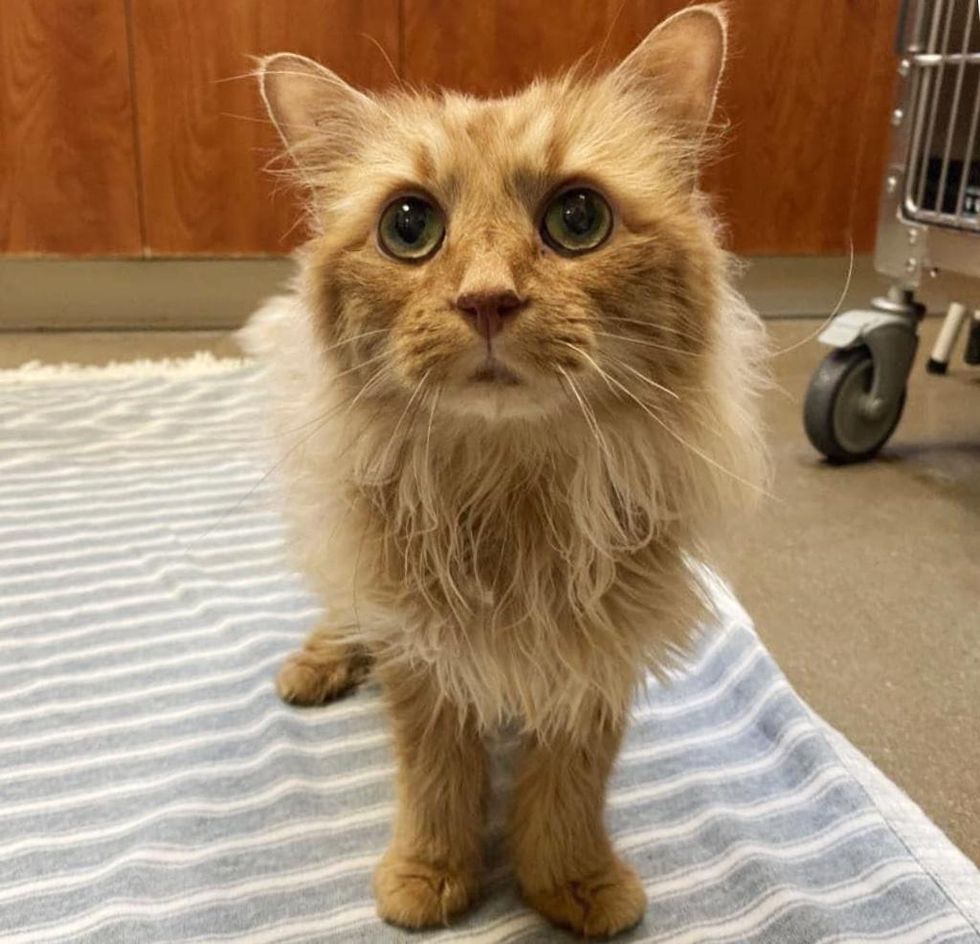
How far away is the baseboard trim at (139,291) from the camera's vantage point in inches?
100

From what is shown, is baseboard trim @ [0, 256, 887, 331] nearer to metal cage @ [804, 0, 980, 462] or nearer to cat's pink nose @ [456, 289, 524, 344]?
metal cage @ [804, 0, 980, 462]

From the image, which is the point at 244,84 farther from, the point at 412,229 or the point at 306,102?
the point at 412,229

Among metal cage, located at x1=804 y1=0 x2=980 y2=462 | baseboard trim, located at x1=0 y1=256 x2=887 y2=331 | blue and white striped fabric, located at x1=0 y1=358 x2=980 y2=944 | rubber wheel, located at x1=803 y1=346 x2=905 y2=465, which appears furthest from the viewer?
baseboard trim, located at x1=0 y1=256 x2=887 y2=331

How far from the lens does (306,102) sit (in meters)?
0.85

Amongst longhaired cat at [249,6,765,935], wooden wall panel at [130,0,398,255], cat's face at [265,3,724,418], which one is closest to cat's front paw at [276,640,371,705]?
longhaired cat at [249,6,765,935]

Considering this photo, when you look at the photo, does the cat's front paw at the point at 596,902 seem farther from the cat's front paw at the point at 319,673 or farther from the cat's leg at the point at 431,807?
the cat's front paw at the point at 319,673

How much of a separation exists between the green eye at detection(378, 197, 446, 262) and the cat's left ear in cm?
21

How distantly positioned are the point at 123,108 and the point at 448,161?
1996 mm

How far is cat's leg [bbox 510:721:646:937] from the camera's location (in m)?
0.84

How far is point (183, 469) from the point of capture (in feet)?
5.69

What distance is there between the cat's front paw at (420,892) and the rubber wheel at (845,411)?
1.23m

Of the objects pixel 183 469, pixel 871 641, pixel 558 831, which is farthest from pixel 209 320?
pixel 558 831

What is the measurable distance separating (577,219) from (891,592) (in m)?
0.98

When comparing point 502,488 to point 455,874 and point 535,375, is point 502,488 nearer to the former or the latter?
point 535,375
